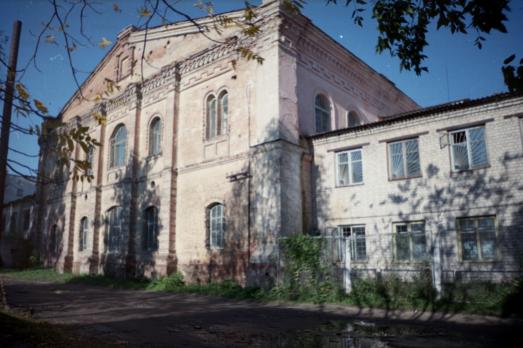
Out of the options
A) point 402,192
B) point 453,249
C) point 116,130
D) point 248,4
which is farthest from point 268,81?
point 116,130

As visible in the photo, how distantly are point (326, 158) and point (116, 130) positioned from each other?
11758mm

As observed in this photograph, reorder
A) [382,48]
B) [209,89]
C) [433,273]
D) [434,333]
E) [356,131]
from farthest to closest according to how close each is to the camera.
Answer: [209,89]
[356,131]
[433,273]
[434,333]
[382,48]

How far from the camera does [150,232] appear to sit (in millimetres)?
17188

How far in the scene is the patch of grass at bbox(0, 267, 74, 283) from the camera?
19.1 m

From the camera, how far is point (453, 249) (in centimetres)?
1112

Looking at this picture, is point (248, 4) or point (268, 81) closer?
point (248, 4)

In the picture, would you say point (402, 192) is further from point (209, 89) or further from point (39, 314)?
point (39, 314)

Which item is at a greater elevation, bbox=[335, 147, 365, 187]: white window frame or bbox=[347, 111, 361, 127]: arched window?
bbox=[347, 111, 361, 127]: arched window

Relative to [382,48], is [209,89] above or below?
above

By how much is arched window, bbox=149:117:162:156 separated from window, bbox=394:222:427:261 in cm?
1087

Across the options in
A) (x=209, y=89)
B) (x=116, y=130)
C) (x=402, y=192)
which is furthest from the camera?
(x=116, y=130)

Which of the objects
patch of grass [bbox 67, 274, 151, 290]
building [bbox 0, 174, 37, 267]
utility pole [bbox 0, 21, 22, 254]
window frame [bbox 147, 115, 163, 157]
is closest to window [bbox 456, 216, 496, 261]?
utility pole [bbox 0, 21, 22, 254]

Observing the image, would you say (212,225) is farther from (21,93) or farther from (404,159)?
(21,93)

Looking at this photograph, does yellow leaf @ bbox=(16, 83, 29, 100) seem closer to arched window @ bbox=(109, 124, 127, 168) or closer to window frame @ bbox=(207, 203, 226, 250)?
window frame @ bbox=(207, 203, 226, 250)
